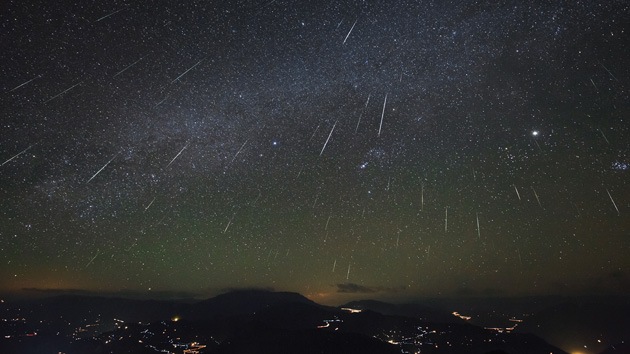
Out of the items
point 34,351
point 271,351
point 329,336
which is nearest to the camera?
point 271,351

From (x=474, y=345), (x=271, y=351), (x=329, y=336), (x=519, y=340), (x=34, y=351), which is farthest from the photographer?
(x=519, y=340)

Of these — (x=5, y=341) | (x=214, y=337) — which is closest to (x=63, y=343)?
(x=5, y=341)

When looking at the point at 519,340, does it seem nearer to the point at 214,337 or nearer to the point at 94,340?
the point at 214,337

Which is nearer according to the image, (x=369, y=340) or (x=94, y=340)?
(x=369, y=340)

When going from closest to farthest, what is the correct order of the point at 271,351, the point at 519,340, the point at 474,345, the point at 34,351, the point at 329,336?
the point at 271,351 < the point at 329,336 < the point at 34,351 < the point at 474,345 < the point at 519,340

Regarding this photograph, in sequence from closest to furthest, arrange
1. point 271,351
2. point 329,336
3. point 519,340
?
point 271,351
point 329,336
point 519,340

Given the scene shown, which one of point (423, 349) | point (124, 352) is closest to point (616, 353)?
point (423, 349)

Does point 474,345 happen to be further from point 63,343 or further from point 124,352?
point 63,343

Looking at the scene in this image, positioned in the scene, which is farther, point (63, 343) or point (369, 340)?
point (63, 343)
